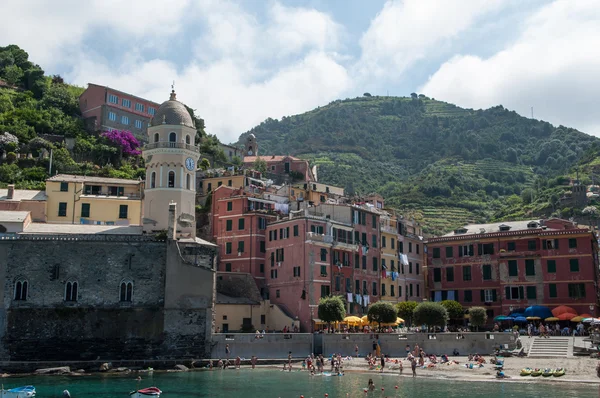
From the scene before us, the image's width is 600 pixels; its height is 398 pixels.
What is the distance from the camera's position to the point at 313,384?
42500mm

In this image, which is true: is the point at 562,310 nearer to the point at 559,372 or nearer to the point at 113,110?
the point at 559,372

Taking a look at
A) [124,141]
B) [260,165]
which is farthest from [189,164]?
[260,165]

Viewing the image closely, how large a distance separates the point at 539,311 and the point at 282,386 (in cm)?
3056

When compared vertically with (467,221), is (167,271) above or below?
below

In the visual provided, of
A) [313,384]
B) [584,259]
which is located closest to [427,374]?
[313,384]

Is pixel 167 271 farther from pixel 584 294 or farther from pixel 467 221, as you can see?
pixel 467 221

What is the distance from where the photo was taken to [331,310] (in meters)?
54.5

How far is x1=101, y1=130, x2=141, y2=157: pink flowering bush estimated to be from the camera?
87.8 metres

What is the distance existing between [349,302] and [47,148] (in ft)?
149

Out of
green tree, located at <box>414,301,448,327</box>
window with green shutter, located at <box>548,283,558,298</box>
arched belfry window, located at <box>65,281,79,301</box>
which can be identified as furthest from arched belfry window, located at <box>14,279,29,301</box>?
window with green shutter, located at <box>548,283,558,298</box>

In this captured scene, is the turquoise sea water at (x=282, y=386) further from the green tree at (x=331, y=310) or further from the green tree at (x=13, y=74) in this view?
the green tree at (x=13, y=74)

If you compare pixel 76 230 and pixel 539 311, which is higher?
pixel 76 230

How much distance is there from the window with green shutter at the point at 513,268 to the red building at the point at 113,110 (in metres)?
55.1

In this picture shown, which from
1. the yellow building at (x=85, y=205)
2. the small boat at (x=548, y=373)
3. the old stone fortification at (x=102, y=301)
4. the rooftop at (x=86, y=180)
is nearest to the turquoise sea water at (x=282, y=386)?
the small boat at (x=548, y=373)
